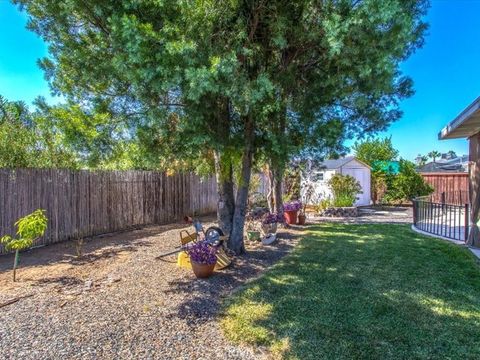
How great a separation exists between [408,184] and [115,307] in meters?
19.0

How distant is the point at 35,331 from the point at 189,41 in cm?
383

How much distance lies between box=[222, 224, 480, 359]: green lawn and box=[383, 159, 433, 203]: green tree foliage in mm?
12668

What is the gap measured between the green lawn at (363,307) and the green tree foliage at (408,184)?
12.7m

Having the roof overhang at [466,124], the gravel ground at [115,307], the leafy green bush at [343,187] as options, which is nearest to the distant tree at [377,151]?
the leafy green bush at [343,187]

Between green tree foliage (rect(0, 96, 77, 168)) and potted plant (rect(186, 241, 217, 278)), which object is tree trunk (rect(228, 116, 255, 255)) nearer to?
potted plant (rect(186, 241, 217, 278))

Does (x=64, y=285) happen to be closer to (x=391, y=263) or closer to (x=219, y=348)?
(x=219, y=348)

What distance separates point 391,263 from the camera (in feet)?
22.0

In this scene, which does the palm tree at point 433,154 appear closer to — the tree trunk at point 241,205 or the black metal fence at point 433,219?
the black metal fence at point 433,219

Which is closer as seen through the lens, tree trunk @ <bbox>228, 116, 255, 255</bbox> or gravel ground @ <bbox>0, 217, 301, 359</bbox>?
gravel ground @ <bbox>0, 217, 301, 359</bbox>

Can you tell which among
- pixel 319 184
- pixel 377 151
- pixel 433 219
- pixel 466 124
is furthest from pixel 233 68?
pixel 377 151

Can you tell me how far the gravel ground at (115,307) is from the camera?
3359mm

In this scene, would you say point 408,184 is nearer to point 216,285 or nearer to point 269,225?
point 269,225

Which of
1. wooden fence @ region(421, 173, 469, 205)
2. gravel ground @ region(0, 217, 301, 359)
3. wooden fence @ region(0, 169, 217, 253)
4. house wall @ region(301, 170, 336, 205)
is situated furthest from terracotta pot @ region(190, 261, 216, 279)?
wooden fence @ region(421, 173, 469, 205)

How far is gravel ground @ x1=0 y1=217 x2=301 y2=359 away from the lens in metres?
3.36
